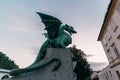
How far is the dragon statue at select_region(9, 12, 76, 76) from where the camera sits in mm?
3820

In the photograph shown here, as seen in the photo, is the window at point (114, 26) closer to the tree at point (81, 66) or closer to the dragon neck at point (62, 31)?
the tree at point (81, 66)

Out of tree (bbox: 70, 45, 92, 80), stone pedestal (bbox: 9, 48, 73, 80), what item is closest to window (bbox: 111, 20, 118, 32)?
tree (bbox: 70, 45, 92, 80)

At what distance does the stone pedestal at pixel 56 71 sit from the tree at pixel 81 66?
1172 centimetres

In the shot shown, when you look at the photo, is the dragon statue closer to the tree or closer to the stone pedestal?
the stone pedestal

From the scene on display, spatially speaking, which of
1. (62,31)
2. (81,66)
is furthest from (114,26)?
(62,31)

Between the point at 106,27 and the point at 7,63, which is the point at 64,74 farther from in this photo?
the point at 7,63

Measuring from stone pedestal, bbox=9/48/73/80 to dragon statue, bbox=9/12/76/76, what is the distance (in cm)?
13

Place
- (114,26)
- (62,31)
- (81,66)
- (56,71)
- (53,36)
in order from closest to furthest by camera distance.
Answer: (56,71) < (62,31) < (53,36) < (114,26) < (81,66)

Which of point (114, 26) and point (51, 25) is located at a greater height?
point (114, 26)

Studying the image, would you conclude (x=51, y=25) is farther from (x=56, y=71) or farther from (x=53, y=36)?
(x=56, y=71)

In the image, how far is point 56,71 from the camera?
12.1 feet

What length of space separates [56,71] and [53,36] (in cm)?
159

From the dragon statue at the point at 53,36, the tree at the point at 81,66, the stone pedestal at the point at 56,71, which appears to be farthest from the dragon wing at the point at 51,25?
the tree at the point at 81,66

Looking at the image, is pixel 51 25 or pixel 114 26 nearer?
pixel 51 25
